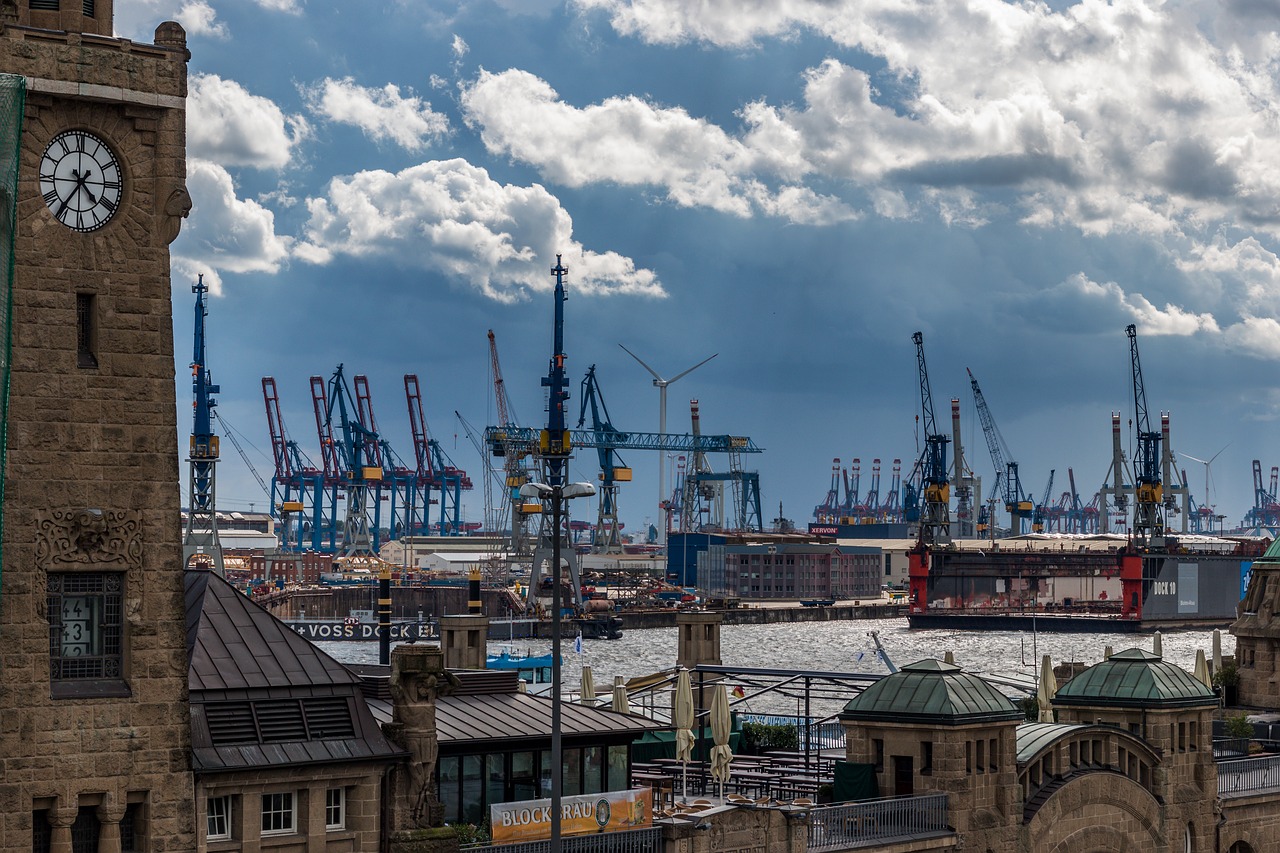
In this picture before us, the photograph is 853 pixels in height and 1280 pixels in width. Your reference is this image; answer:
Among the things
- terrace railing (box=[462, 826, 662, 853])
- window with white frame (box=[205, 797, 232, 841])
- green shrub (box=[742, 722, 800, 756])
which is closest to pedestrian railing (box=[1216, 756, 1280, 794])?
green shrub (box=[742, 722, 800, 756])

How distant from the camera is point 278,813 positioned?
3841 centimetres

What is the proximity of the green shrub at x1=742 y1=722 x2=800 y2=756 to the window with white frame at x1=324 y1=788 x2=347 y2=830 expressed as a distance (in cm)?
2610

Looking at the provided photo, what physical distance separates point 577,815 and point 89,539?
45.0 feet

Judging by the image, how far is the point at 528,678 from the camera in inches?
5561

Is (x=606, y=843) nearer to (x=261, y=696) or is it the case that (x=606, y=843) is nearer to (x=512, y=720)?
(x=512, y=720)

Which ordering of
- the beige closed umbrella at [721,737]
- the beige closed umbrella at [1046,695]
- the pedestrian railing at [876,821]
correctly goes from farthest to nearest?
the beige closed umbrella at [1046,695], the beige closed umbrella at [721,737], the pedestrian railing at [876,821]

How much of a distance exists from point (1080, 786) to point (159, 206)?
3056 centimetres

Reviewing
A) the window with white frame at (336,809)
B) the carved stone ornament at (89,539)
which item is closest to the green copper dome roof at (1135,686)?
the window with white frame at (336,809)

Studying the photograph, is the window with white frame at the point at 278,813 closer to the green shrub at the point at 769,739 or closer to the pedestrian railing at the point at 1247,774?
the green shrub at the point at 769,739

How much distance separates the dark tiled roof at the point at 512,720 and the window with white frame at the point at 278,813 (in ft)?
16.7

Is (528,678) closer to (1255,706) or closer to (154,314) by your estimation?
(1255,706)

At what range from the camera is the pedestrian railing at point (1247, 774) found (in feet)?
199

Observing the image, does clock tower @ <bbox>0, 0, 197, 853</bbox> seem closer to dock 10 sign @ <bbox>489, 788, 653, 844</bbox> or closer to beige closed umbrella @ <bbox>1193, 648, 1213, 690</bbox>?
dock 10 sign @ <bbox>489, 788, 653, 844</bbox>

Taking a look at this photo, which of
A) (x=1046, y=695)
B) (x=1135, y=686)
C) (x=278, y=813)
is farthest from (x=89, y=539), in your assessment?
(x=1046, y=695)
